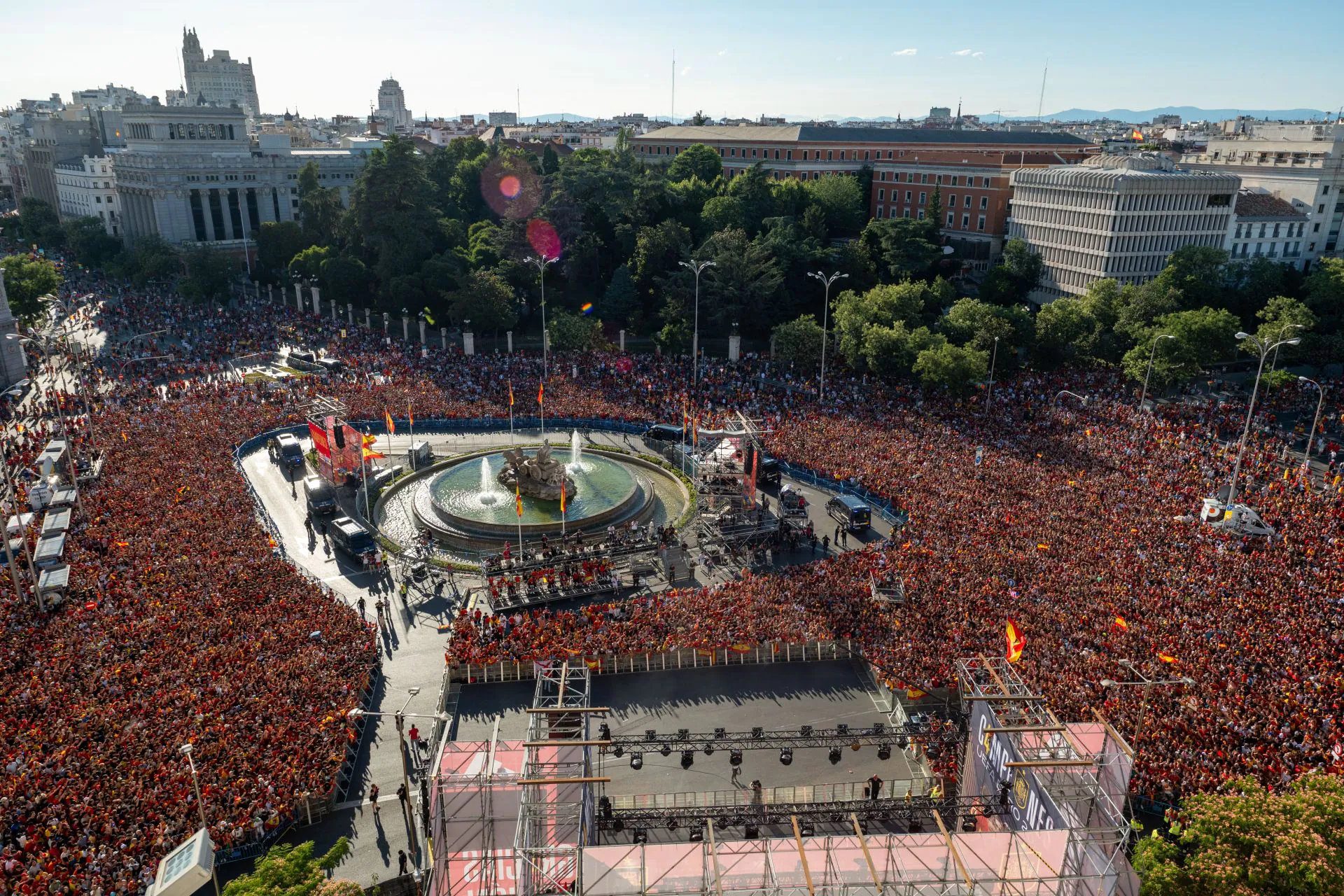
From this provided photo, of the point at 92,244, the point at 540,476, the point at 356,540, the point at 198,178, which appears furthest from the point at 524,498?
the point at 92,244

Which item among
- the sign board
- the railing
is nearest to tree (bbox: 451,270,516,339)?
the railing

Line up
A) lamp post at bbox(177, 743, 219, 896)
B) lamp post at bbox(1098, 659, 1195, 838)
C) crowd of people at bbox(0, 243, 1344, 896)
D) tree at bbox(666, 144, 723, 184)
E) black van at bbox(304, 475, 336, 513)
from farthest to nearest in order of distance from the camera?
tree at bbox(666, 144, 723, 184)
black van at bbox(304, 475, 336, 513)
crowd of people at bbox(0, 243, 1344, 896)
lamp post at bbox(1098, 659, 1195, 838)
lamp post at bbox(177, 743, 219, 896)

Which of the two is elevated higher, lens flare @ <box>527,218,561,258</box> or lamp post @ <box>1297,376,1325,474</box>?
lens flare @ <box>527,218,561,258</box>

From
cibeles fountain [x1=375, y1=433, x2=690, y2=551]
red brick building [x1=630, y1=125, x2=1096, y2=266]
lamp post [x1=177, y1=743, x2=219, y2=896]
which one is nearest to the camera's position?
lamp post [x1=177, y1=743, x2=219, y2=896]

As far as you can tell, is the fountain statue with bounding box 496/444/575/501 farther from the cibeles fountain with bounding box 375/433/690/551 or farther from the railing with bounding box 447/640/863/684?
the railing with bounding box 447/640/863/684

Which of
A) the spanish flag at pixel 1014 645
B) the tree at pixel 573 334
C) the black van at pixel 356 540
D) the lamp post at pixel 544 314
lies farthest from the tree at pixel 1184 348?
the black van at pixel 356 540

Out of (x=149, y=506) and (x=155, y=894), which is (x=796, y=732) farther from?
(x=149, y=506)

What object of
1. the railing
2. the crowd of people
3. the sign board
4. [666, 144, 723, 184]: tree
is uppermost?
[666, 144, 723, 184]: tree
